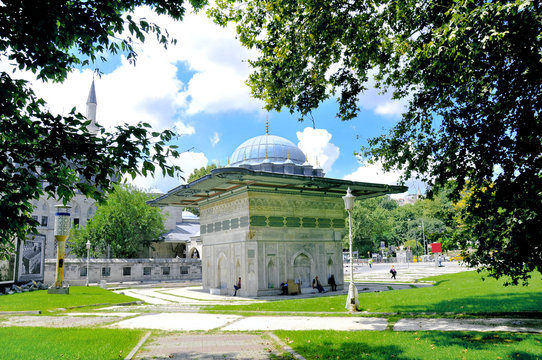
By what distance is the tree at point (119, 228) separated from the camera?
3719 cm

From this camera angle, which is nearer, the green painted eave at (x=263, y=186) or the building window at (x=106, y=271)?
the green painted eave at (x=263, y=186)

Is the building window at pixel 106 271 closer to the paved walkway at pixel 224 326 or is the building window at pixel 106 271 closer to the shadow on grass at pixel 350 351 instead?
the paved walkway at pixel 224 326

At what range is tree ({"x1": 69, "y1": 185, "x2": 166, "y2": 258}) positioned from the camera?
37.2 m

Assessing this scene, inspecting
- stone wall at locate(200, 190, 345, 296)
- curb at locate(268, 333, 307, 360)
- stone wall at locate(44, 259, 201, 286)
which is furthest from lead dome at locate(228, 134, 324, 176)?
curb at locate(268, 333, 307, 360)

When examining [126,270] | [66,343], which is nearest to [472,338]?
[66,343]

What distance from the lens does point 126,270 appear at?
33.1 m

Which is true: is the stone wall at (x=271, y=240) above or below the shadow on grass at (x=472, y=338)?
above

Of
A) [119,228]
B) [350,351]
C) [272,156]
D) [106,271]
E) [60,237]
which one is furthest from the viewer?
[119,228]

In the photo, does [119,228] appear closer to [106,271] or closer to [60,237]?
[106,271]

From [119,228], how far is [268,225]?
2274 cm

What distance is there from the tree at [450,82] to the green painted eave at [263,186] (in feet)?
21.8

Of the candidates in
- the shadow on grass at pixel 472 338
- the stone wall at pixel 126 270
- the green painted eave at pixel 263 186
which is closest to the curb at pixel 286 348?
the shadow on grass at pixel 472 338

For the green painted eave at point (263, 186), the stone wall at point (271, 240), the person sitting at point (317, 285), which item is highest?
the green painted eave at point (263, 186)

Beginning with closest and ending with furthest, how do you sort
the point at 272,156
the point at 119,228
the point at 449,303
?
the point at 449,303, the point at 272,156, the point at 119,228
